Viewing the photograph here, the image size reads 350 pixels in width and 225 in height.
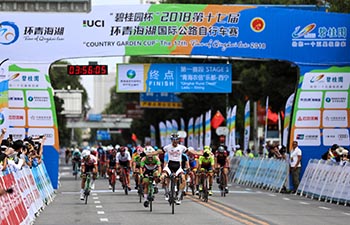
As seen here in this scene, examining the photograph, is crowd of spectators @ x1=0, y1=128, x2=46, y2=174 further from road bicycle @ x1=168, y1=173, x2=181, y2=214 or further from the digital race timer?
the digital race timer

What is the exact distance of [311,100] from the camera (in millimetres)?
35969

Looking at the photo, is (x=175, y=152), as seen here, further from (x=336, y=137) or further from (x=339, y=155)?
(x=336, y=137)

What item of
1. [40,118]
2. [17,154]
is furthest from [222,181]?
[17,154]

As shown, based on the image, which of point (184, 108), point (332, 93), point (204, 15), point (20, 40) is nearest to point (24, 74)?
point (20, 40)

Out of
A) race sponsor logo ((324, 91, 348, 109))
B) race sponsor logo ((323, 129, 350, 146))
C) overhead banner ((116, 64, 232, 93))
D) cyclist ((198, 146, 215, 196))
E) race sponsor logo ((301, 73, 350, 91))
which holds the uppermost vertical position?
overhead banner ((116, 64, 232, 93))

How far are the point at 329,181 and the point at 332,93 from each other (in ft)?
20.5

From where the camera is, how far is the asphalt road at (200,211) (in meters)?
21.0

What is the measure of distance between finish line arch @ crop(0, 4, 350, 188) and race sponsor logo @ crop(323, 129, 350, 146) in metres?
0.04

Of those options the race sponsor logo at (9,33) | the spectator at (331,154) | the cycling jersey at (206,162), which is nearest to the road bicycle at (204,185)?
Answer: the cycling jersey at (206,162)

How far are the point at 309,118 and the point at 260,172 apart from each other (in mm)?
5662

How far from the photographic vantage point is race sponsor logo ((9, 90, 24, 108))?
1422 inches

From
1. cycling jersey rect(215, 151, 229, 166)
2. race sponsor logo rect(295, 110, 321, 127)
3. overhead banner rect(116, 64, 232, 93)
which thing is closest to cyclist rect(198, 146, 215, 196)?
cycling jersey rect(215, 151, 229, 166)

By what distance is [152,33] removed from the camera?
36.0m

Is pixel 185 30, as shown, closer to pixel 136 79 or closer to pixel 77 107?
pixel 136 79
